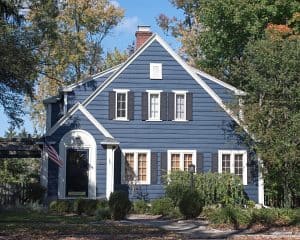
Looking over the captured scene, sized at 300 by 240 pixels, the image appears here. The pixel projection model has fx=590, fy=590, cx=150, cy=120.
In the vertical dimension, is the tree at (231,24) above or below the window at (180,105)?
above

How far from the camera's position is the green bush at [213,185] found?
1057 inches

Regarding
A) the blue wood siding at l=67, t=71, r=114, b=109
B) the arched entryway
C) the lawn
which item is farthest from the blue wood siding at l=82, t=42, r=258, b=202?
the lawn

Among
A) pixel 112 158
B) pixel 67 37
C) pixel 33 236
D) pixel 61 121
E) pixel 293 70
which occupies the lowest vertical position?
pixel 33 236

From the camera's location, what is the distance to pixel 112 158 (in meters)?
27.8

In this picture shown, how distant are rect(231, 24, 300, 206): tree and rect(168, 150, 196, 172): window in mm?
3787

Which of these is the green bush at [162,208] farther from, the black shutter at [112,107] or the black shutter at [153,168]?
the black shutter at [112,107]

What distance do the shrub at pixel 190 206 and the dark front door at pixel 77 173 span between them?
7767 millimetres

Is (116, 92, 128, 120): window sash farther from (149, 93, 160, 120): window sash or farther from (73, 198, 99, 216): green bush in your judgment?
(73, 198, 99, 216): green bush

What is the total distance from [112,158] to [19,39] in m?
7.71

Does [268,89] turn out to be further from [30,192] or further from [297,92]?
[30,192]

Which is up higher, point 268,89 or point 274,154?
point 268,89

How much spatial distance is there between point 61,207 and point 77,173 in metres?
3.38

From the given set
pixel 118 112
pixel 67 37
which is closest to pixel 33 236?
pixel 118 112

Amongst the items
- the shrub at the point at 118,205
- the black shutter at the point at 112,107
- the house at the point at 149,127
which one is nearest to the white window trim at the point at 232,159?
the house at the point at 149,127
